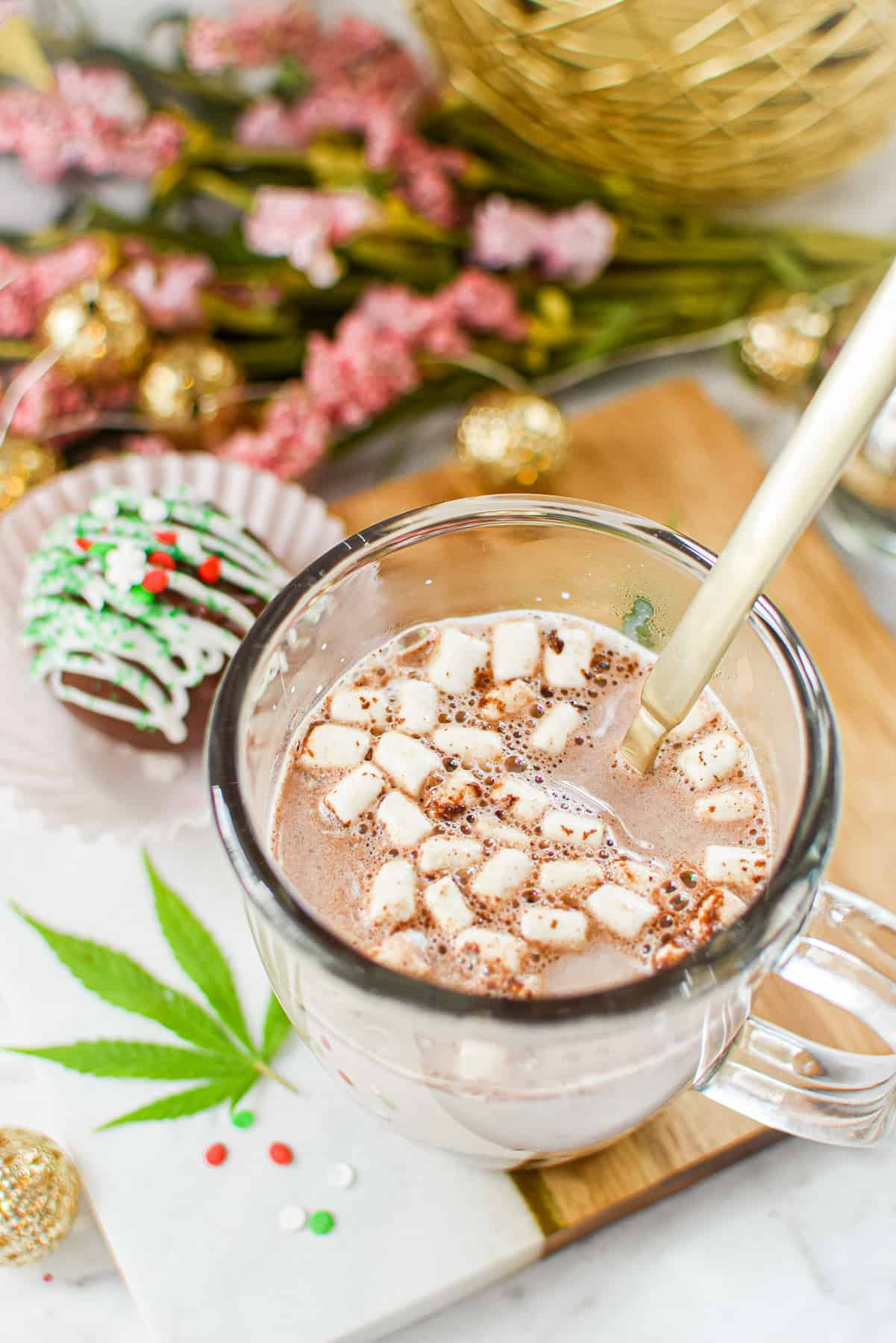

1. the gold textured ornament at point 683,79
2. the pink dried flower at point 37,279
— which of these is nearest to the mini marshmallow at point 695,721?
the gold textured ornament at point 683,79

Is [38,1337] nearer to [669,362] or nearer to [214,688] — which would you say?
[214,688]

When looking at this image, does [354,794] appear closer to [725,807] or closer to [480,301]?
[725,807]

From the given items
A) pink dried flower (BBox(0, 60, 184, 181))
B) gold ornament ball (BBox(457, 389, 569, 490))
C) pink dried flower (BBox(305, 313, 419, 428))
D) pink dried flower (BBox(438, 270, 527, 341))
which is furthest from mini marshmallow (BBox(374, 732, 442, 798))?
pink dried flower (BBox(0, 60, 184, 181))

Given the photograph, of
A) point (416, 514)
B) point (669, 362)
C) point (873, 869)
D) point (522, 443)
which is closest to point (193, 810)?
point (416, 514)

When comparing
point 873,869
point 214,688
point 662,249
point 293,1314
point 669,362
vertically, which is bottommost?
point 293,1314

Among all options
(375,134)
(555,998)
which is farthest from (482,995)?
(375,134)
